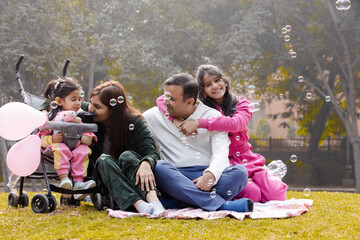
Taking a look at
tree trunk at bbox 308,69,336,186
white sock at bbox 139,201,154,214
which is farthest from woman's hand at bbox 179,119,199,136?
tree trunk at bbox 308,69,336,186

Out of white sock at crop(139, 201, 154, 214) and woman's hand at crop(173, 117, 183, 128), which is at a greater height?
woman's hand at crop(173, 117, 183, 128)

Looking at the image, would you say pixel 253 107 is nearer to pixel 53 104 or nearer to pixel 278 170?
pixel 278 170

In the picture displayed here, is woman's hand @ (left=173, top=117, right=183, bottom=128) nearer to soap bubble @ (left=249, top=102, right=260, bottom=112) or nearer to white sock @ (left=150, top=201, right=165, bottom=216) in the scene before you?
soap bubble @ (left=249, top=102, right=260, bottom=112)

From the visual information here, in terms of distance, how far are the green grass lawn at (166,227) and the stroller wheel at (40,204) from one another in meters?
0.06

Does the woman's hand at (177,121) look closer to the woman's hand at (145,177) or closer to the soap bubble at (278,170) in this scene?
the woman's hand at (145,177)

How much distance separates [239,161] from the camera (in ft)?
12.7

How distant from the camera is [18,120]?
3.29m

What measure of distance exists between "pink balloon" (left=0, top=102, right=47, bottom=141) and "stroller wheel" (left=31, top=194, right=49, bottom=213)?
0.49 m

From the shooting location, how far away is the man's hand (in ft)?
10.7

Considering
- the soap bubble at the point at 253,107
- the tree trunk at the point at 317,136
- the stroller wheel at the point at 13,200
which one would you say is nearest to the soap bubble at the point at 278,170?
the soap bubble at the point at 253,107

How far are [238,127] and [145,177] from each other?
834 millimetres

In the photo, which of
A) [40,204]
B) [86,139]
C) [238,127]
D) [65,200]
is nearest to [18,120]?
[86,139]

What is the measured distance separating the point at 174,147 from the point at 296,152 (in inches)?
623

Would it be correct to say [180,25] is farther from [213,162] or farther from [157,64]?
[213,162]
